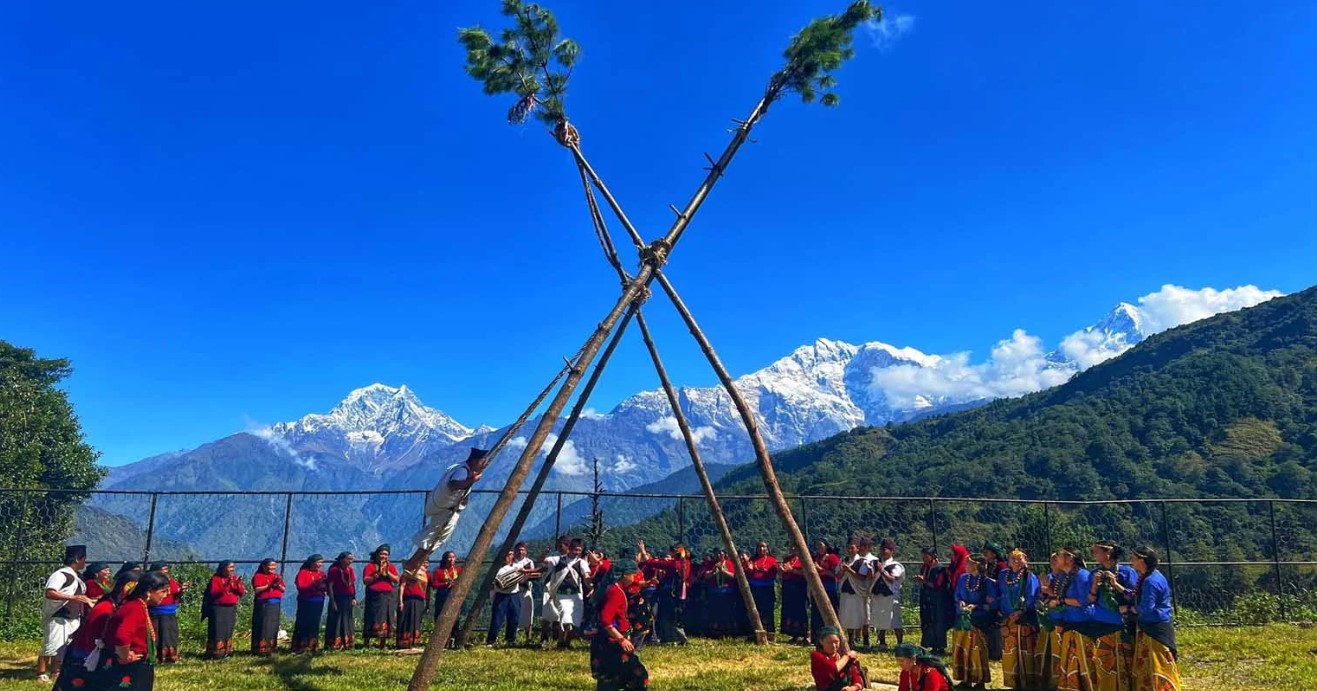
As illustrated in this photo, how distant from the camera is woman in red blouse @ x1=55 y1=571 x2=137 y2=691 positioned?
779cm

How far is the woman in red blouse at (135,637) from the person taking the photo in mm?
7766

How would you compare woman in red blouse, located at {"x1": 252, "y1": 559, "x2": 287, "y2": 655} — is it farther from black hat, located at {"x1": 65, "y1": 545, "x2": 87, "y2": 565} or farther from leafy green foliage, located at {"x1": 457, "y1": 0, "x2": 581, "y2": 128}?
leafy green foliage, located at {"x1": 457, "y1": 0, "x2": 581, "y2": 128}

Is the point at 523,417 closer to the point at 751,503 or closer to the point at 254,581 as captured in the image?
the point at 254,581

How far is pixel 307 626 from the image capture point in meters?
15.1

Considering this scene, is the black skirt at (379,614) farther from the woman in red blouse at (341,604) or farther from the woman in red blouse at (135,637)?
the woman in red blouse at (135,637)

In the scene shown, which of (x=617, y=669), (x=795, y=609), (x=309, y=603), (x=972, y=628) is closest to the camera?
(x=617, y=669)

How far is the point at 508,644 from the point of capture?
52.6ft

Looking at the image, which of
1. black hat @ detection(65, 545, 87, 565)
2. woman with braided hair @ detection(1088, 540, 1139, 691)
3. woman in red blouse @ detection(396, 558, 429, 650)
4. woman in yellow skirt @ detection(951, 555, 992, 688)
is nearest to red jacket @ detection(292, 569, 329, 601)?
woman in red blouse @ detection(396, 558, 429, 650)

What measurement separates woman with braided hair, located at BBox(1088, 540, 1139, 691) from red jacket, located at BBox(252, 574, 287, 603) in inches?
532

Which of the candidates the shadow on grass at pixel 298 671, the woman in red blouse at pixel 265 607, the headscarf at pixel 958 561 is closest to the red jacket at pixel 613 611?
the shadow on grass at pixel 298 671

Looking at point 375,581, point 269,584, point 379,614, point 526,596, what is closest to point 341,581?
point 375,581

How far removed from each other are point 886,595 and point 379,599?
32.4 ft

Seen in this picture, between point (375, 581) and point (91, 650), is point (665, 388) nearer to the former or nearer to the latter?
point (375, 581)

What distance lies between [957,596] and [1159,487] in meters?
58.3
